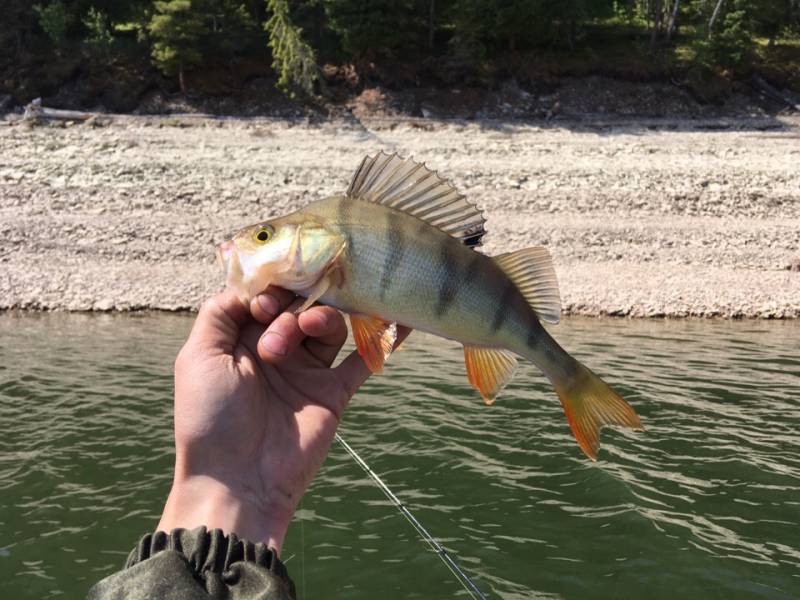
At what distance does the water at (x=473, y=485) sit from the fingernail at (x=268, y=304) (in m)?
3.87

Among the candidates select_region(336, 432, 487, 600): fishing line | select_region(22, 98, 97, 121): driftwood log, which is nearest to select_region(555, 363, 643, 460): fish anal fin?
select_region(336, 432, 487, 600): fishing line

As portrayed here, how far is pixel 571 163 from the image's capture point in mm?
26391

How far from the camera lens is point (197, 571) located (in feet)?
8.78

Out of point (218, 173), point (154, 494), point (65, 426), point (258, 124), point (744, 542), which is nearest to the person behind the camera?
point (744, 542)

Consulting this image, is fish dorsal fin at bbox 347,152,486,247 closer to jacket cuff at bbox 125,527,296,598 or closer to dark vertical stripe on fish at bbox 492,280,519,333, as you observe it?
dark vertical stripe on fish at bbox 492,280,519,333

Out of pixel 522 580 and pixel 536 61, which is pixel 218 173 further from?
pixel 536 61

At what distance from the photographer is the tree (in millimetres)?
36875

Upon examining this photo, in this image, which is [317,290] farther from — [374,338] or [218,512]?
[218,512]

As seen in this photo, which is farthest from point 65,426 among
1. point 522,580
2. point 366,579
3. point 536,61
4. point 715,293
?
point 536,61

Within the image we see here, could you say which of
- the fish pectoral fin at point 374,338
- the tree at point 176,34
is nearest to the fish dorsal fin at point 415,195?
the fish pectoral fin at point 374,338

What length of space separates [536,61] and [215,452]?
1663 inches

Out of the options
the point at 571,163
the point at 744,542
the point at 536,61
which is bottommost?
the point at 744,542

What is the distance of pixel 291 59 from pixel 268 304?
34758 millimetres

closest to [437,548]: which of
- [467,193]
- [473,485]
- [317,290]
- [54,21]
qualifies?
[473,485]
